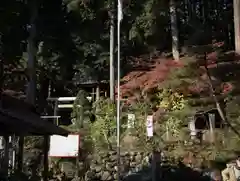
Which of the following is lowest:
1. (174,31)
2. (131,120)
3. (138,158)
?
(138,158)

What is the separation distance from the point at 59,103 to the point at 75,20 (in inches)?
255

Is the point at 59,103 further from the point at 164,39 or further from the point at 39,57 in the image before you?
the point at 164,39

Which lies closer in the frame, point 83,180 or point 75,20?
point 83,180

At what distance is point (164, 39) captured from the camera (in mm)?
30234

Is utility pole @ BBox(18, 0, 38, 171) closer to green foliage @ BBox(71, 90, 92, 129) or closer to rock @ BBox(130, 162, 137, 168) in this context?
green foliage @ BBox(71, 90, 92, 129)

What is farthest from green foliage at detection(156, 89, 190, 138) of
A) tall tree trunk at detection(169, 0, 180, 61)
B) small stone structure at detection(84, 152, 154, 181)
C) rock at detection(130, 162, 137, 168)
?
tall tree trunk at detection(169, 0, 180, 61)

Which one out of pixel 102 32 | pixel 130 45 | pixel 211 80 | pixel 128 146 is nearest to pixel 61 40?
pixel 102 32

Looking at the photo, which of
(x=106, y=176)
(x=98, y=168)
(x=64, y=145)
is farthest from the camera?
(x=98, y=168)

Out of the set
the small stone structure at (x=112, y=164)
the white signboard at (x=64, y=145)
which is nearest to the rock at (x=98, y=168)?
the small stone structure at (x=112, y=164)

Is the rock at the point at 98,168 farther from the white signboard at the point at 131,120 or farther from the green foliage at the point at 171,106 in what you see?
the green foliage at the point at 171,106

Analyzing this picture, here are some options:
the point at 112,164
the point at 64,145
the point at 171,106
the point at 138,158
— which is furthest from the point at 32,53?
the point at 64,145

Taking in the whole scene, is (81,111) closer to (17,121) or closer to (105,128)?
(105,128)

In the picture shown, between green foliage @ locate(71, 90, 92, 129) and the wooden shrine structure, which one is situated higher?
green foliage @ locate(71, 90, 92, 129)

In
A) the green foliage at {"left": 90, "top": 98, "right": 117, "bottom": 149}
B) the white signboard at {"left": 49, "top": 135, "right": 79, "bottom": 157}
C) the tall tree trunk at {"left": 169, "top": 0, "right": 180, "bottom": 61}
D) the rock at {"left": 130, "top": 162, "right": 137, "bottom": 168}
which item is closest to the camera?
the white signboard at {"left": 49, "top": 135, "right": 79, "bottom": 157}
